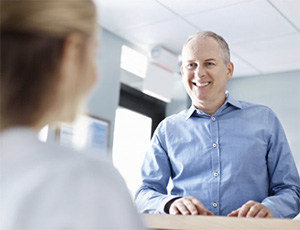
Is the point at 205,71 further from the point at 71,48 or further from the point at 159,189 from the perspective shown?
the point at 71,48

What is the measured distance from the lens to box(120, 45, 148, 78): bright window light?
13.1 ft

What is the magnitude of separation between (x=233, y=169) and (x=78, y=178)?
1128 millimetres

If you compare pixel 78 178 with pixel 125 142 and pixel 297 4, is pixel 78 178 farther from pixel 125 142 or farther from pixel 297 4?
pixel 125 142

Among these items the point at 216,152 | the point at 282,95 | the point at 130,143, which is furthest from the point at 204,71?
the point at 282,95

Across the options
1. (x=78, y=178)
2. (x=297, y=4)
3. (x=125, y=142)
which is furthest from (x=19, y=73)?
(x=125, y=142)

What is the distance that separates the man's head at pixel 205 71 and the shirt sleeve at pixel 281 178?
9.0 inches

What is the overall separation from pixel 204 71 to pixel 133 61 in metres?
2.43

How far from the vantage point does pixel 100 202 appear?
46cm

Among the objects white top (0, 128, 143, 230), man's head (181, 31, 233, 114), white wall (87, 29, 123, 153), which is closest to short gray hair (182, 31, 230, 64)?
man's head (181, 31, 233, 114)

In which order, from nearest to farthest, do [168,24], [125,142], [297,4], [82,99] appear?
[82,99], [297,4], [168,24], [125,142]

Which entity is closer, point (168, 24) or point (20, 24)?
point (20, 24)

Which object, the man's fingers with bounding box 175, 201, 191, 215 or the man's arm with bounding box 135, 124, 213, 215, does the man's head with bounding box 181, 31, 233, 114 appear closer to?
the man's arm with bounding box 135, 124, 213, 215

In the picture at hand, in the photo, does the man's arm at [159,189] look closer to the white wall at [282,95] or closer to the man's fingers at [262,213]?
the man's fingers at [262,213]

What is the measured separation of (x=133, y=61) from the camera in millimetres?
4066
